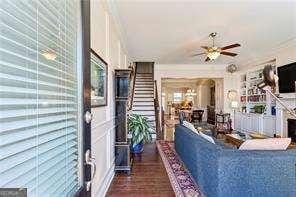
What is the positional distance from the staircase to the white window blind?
26.7 ft

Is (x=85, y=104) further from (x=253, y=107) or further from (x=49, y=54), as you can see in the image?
(x=253, y=107)

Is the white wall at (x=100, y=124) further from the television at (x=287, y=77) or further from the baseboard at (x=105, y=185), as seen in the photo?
the television at (x=287, y=77)

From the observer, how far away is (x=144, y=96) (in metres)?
10.3

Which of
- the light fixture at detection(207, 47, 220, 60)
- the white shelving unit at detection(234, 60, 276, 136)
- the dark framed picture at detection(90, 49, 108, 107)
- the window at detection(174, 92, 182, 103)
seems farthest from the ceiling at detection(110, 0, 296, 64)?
the window at detection(174, 92, 182, 103)

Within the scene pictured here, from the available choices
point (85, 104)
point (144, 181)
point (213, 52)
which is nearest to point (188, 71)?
point (213, 52)

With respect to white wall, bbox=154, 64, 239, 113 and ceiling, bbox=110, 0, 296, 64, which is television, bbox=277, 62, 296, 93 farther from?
white wall, bbox=154, 64, 239, 113

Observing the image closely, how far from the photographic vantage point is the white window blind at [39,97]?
95 cm

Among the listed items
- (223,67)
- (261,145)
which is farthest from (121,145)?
(223,67)

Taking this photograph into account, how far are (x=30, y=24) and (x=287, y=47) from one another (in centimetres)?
724

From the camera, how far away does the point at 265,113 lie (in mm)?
8727

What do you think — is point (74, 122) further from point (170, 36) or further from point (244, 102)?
point (244, 102)

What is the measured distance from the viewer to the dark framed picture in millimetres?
3113

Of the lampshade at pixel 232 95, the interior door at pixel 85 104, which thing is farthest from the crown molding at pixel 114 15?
the lampshade at pixel 232 95

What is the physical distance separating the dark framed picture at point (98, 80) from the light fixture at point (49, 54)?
5.50ft
